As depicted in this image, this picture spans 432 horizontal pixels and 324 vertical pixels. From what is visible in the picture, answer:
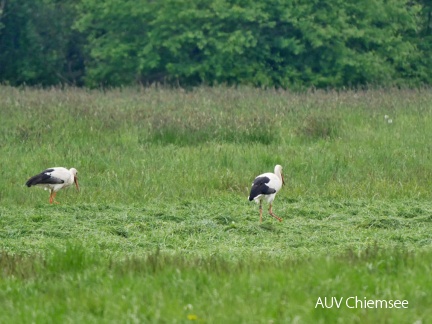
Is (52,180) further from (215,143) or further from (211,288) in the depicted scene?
(211,288)

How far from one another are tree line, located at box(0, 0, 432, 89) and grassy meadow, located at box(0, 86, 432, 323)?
8.67 m

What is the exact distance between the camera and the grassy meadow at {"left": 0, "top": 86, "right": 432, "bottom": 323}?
7648mm

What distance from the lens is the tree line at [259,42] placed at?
3656 centimetres

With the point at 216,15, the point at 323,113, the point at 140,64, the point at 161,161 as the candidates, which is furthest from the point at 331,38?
the point at 161,161

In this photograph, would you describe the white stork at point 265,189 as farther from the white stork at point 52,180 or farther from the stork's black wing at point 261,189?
the white stork at point 52,180

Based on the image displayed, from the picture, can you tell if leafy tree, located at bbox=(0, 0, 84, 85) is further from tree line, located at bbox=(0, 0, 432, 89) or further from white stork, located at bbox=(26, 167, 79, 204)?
white stork, located at bbox=(26, 167, 79, 204)

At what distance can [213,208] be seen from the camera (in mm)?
14297

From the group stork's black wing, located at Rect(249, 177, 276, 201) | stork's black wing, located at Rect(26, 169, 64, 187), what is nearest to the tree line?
stork's black wing, located at Rect(26, 169, 64, 187)

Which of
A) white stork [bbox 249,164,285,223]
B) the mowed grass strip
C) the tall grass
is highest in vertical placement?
the mowed grass strip

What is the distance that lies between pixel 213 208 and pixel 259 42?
23603mm

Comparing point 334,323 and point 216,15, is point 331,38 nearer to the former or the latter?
point 216,15

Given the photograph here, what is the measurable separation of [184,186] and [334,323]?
914 centimetres

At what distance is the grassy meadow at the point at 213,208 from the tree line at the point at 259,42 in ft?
28.4

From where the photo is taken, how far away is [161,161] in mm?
17781
